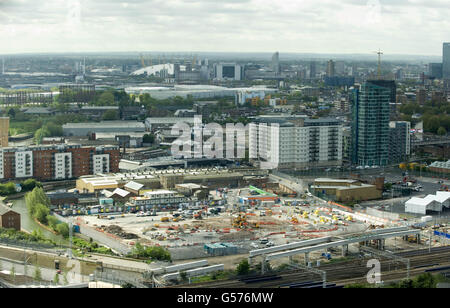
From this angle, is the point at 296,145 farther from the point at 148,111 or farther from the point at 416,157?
the point at 148,111

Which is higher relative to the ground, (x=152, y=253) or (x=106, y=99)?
(x=106, y=99)

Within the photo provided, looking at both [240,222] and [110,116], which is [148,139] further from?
[240,222]

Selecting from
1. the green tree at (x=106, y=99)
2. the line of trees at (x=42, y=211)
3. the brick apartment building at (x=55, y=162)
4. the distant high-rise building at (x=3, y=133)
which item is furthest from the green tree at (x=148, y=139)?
the green tree at (x=106, y=99)

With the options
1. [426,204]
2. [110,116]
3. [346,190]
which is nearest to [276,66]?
[110,116]

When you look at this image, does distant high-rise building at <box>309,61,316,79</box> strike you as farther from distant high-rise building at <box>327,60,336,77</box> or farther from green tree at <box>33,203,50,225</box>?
green tree at <box>33,203,50,225</box>

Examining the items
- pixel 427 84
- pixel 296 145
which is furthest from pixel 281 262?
pixel 427 84

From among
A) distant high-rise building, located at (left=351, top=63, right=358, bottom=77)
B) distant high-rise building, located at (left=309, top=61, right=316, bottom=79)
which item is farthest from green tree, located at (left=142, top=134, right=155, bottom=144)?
distant high-rise building, located at (left=309, top=61, right=316, bottom=79)
